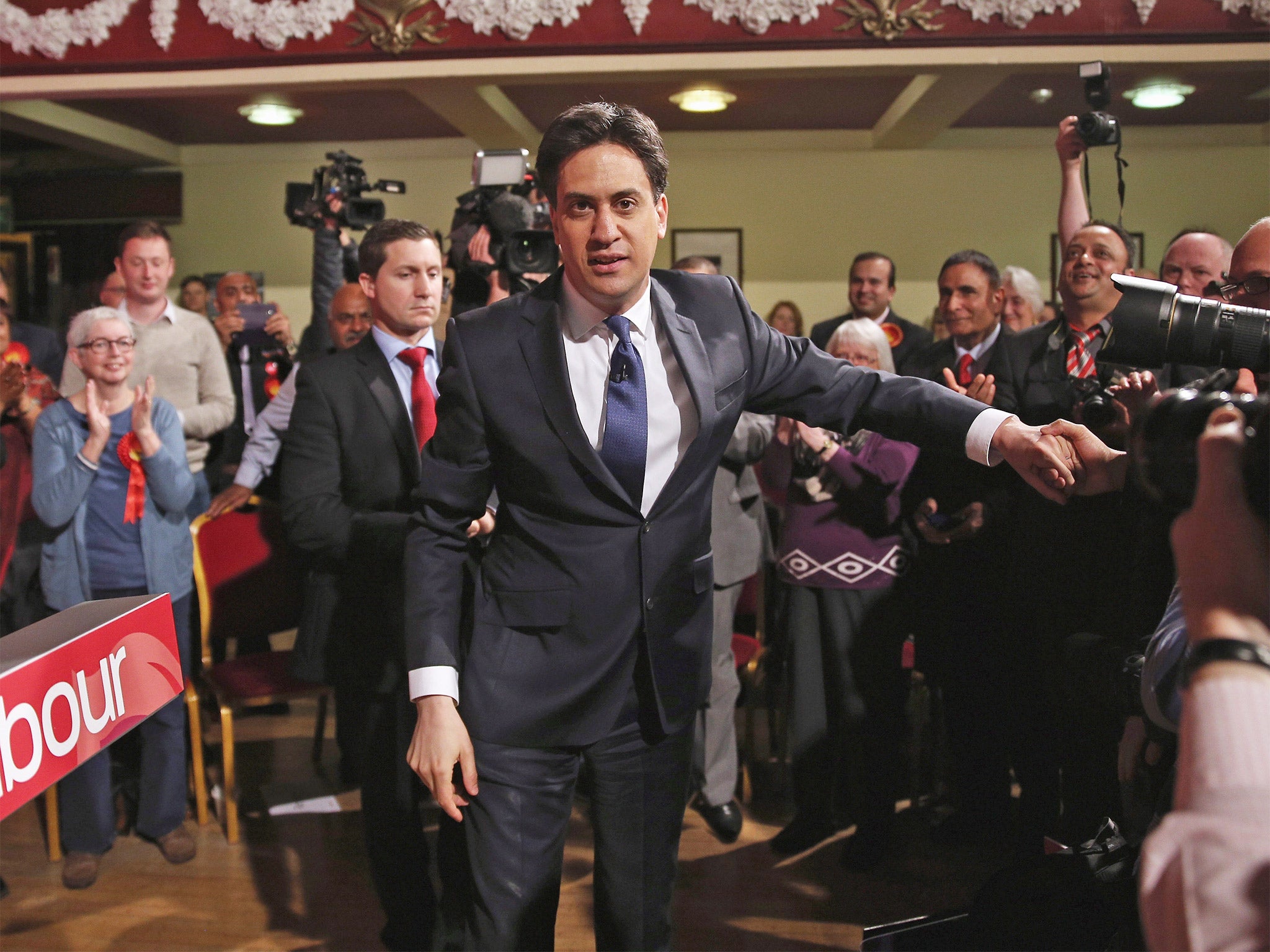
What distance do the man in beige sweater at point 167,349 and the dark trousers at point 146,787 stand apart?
28.1 inches

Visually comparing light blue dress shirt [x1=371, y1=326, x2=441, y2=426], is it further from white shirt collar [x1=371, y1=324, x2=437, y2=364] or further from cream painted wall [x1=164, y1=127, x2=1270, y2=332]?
cream painted wall [x1=164, y1=127, x2=1270, y2=332]

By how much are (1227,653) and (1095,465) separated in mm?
622

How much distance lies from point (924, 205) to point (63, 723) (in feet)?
24.9

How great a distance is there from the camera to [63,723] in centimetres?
107

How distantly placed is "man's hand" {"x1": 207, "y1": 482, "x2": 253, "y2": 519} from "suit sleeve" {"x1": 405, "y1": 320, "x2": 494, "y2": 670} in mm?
1645

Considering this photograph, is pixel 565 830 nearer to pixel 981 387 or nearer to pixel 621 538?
pixel 621 538

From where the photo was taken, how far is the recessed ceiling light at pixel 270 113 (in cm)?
672

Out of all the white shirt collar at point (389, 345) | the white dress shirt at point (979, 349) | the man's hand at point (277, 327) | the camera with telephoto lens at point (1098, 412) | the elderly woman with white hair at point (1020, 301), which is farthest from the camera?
the elderly woman with white hair at point (1020, 301)

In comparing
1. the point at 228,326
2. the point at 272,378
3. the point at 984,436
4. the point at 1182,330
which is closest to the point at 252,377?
the point at 272,378

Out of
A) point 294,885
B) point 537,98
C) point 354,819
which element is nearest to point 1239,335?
point 294,885

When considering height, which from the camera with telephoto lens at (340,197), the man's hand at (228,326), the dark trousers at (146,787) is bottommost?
the dark trousers at (146,787)

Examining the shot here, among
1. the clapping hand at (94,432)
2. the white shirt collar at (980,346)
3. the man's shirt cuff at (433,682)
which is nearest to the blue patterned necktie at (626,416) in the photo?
the man's shirt cuff at (433,682)

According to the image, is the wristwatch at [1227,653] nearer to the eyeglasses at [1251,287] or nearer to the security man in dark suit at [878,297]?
the eyeglasses at [1251,287]

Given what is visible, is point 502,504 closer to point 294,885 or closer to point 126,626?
point 126,626
